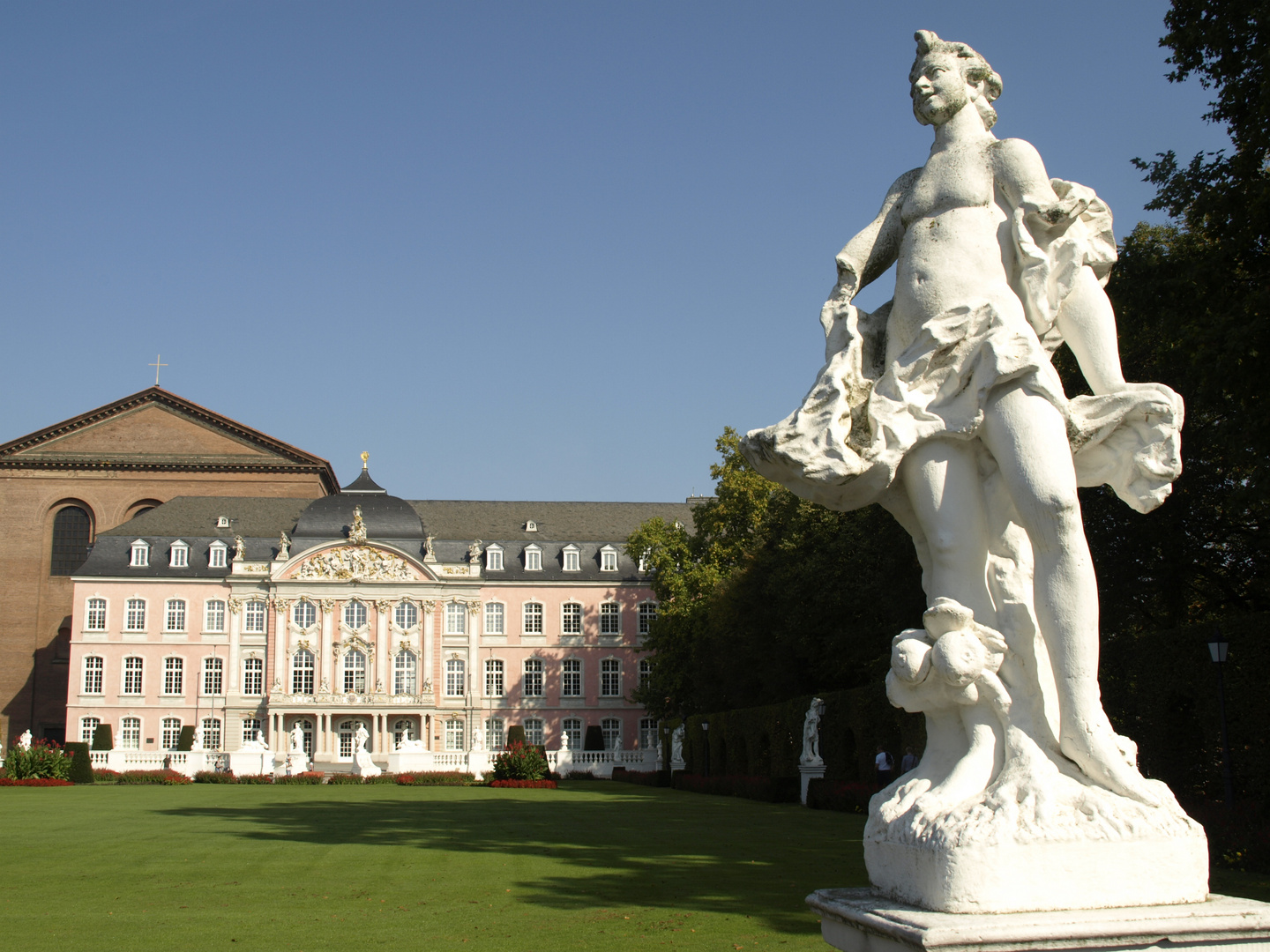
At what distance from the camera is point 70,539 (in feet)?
225

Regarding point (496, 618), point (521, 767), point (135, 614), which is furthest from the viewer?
point (496, 618)

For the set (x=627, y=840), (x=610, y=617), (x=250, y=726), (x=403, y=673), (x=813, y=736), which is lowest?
(x=250, y=726)

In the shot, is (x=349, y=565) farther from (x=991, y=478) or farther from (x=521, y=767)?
(x=991, y=478)

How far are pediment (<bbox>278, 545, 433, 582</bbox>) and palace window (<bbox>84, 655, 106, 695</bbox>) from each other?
10295mm

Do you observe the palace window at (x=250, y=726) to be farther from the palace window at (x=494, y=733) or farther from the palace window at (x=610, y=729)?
the palace window at (x=610, y=729)

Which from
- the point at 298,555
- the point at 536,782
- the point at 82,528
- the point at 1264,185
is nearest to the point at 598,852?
the point at 1264,185

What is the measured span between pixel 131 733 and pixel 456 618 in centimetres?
1737

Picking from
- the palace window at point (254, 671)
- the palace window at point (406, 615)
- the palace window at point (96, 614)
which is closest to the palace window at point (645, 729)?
the palace window at point (406, 615)

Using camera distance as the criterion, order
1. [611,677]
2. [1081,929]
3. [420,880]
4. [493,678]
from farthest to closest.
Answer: [611,677] → [493,678] → [420,880] → [1081,929]

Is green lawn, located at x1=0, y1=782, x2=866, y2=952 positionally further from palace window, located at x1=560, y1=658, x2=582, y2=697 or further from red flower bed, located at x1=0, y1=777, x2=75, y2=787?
palace window, located at x1=560, y1=658, x2=582, y2=697

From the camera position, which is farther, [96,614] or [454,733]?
[454,733]

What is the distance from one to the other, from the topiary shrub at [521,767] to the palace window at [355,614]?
1096 inches

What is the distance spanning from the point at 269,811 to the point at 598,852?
10.8 meters

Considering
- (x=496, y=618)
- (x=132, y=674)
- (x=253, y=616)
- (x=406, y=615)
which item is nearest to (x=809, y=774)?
(x=406, y=615)
